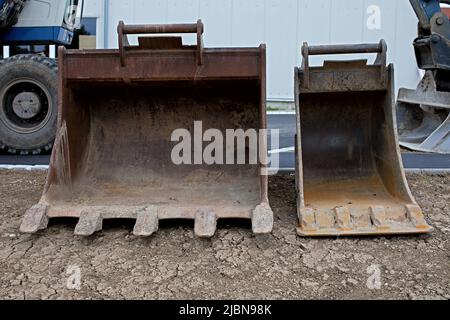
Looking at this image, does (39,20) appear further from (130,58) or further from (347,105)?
(347,105)

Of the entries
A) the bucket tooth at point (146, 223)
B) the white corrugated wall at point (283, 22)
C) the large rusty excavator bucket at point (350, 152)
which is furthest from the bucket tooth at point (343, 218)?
the white corrugated wall at point (283, 22)

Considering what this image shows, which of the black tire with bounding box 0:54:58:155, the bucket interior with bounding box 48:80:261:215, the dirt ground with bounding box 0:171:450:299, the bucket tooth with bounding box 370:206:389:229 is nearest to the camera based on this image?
the dirt ground with bounding box 0:171:450:299

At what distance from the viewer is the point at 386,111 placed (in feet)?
8.55

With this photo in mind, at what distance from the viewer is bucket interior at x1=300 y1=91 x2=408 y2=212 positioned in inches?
102

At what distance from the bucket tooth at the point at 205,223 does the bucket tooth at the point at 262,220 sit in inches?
6.2

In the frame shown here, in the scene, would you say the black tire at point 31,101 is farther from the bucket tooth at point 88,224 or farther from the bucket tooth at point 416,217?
the bucket tooth at point 416,217

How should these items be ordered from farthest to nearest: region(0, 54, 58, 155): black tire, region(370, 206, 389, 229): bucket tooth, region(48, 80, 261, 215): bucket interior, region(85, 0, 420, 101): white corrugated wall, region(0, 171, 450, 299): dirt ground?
1. region(85, 0, 420, 101): white corrugated wall
2. region(0, 54, 58, 155): black tire
3. region(48, 80, 261, 215): bucket interior
4. region(370, 206, 389, 229): bucket tooth
5. region(0, 171, 450, 299): dirt ground

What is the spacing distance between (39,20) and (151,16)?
4.65 meters

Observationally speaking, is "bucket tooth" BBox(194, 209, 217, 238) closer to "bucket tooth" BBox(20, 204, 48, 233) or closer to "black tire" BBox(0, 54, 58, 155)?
"bucket tooth" BBox(20, 204, 48, 233)

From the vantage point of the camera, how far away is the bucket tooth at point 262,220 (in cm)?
205

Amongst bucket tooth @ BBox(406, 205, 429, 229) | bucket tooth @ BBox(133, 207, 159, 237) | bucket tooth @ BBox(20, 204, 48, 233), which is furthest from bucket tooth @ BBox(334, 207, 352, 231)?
bucket tooth @ BBox(20, 204, 48, 233)

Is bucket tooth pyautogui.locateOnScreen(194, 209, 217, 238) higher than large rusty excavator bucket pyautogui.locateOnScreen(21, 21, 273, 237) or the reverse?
the reverse

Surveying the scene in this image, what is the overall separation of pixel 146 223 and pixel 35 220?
443 mm

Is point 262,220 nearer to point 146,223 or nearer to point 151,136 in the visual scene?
point 146,223
